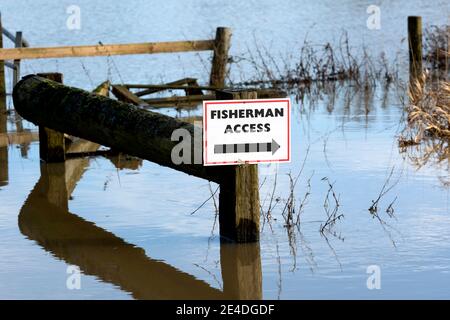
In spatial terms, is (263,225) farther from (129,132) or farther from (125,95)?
(125,95)

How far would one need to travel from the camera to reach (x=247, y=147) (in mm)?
10586

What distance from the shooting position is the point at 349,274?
32.9ft

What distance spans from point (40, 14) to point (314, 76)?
19029mm

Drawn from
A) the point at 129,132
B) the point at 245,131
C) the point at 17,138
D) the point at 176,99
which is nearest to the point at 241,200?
the point at 245,131

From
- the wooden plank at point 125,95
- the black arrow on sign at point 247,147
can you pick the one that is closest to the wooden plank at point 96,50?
the wooden plank at point 125,95

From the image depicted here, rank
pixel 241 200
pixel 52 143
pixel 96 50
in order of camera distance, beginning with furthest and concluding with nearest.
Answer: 1. pixel 96 50
2. pixel 52 143
3. pixel 241 200

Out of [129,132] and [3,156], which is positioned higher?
[129,132]

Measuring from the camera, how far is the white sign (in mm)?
10500

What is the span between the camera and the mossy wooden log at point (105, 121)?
37.8 ft

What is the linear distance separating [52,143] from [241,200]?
5.20 m

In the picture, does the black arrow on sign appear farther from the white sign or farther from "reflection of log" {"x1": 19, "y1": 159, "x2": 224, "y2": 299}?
"reflection of log" {"x1": 19, "y1": 159, "x2": 224, "y2": 299}

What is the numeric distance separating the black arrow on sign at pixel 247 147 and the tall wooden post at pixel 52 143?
5.13m

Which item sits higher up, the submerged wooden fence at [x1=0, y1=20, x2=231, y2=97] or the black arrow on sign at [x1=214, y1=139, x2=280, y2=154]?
the submerged wooden fence at [x1=0, y1=20, x2=231, y2=97]

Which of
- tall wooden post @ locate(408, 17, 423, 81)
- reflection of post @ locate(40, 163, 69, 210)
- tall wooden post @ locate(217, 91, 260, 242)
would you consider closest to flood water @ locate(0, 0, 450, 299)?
reflection of post @ locate(40, 163, 69, 210)
